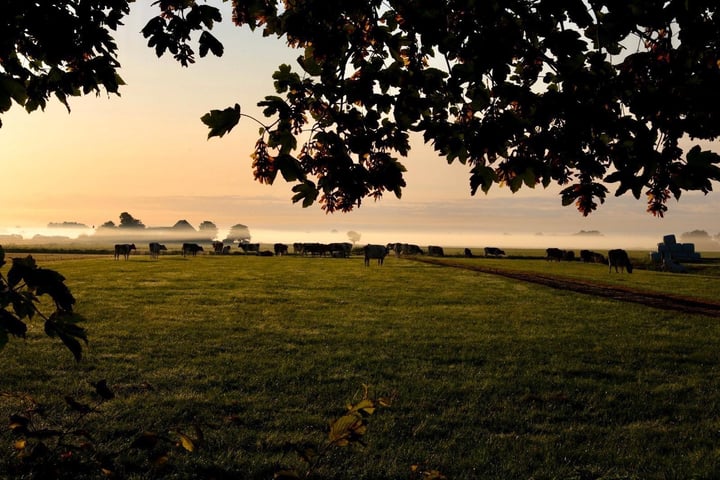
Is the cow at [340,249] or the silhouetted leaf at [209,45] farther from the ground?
the silhouetted leaf at [209,45]

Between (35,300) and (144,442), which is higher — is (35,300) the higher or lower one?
the higher one

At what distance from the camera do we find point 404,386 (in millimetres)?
7984

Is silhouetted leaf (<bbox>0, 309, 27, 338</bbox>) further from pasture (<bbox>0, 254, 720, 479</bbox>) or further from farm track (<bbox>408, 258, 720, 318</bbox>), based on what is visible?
farm track (<bbox>408, 258, 720, 318</bbox>)

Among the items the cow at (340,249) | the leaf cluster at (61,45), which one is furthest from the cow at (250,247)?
the leaf cluster at (61,45)

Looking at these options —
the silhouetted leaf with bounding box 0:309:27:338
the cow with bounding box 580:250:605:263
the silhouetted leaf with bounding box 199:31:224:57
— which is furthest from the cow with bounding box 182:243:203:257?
the silhouetted leaf with bounding box 0:309:27:338

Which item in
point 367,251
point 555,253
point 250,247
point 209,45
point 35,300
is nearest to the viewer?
point 35,300

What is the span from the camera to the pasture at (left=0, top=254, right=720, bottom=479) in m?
5.53

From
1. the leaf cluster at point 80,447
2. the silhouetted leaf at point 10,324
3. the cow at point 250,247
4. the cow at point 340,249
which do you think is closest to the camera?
the silhouetted leaf at point 10,324

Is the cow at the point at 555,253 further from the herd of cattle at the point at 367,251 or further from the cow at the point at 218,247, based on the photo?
the cow at the point at 218,247

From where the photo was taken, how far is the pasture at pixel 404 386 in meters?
5.53

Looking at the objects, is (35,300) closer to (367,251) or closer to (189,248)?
(367,251)

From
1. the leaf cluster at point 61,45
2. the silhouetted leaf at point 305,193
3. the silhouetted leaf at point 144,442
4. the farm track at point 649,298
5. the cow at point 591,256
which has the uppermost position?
the leaf cluster at point 61,45

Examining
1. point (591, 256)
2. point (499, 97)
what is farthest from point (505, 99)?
point (591, 256)

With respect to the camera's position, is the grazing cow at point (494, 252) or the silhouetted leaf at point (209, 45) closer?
the silhouetted leaf at point (209, 45)
